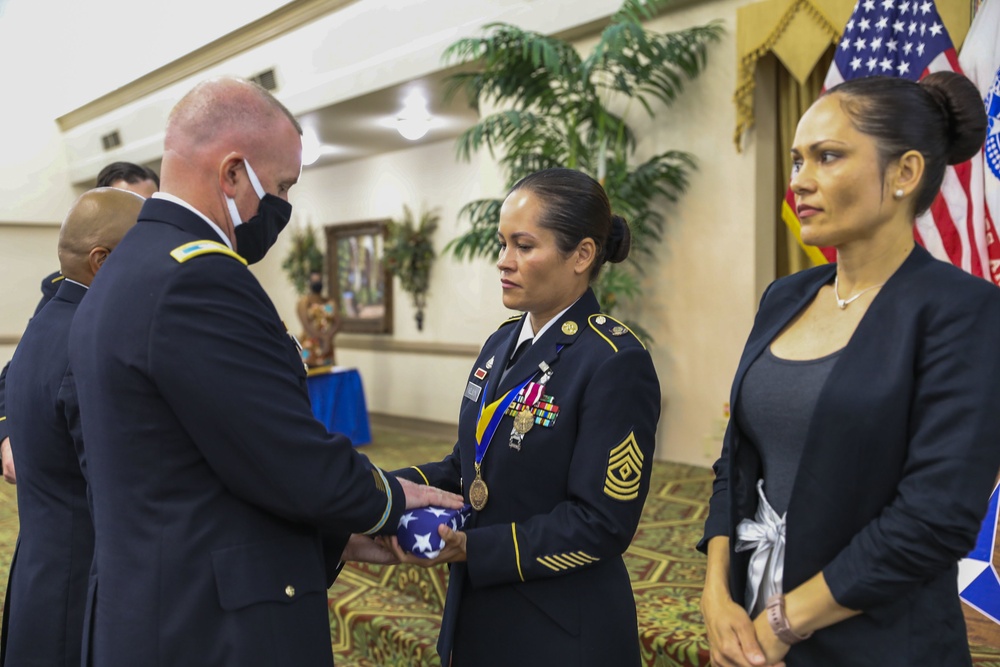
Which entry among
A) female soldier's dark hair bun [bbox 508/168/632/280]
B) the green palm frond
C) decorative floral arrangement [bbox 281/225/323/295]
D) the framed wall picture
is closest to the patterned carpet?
female soldier's dark hair bun [bbox 508/168/632/280]

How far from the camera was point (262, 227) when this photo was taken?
4.70 feet

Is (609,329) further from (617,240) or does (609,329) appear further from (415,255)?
(415,255)

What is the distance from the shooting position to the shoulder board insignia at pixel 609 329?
5.29 feet

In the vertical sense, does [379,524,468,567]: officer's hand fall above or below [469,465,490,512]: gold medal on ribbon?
below

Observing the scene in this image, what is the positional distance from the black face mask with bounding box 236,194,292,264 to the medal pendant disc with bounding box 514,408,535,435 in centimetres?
56

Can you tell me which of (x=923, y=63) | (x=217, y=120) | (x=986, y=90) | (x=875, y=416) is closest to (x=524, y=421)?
(x=875, y=416)

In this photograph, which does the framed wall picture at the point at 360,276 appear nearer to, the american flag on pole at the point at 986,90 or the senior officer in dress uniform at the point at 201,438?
the american flag on pole at the point at 986,90

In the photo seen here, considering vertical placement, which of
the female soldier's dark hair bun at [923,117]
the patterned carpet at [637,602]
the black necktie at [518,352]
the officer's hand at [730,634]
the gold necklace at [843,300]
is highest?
the female soldier's dark hair bun at [923,117]

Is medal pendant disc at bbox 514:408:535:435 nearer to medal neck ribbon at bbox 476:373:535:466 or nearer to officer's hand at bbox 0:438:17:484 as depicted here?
medal neck ribbon at bbox 476:373:535:466

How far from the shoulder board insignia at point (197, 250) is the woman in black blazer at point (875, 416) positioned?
0.86 metres

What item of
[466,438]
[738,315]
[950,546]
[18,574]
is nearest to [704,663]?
[466,438]

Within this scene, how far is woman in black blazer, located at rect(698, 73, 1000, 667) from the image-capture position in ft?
3.68

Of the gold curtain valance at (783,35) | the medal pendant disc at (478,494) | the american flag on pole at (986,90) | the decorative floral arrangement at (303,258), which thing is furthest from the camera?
the decorative floral arrangement at (303,258)

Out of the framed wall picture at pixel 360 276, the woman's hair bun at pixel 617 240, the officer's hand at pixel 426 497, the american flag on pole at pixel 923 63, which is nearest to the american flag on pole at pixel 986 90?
the american flag on pole at pixel 923 63
